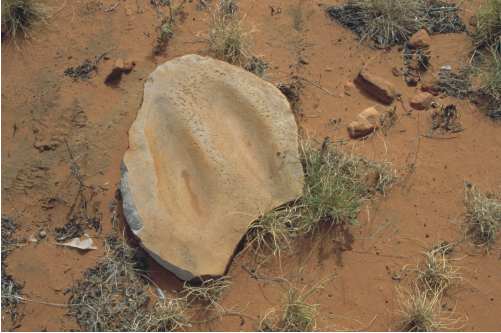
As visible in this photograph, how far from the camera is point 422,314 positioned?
3117 millimetres

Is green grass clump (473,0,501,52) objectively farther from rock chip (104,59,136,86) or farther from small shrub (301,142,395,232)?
rock chip (104,59,136,86)

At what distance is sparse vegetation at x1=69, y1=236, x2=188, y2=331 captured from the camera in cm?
313

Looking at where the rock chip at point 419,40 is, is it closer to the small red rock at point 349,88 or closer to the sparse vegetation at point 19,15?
the small red rock at point 349,88

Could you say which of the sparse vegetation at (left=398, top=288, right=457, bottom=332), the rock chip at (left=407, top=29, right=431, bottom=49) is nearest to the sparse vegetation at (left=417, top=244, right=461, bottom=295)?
the sparse vegetation at (left=398, top=288, right=457, bottom=332)

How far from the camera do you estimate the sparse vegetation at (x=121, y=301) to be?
10.3 ft

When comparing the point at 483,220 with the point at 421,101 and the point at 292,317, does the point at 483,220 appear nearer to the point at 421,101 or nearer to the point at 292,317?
the point at 421,101

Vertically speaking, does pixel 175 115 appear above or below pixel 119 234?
above

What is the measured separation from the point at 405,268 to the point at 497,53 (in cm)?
169

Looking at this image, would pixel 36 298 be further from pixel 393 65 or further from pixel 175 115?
pixel 393 65

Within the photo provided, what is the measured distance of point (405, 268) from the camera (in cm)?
333

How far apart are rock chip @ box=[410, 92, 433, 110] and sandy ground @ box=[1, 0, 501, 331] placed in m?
0.05

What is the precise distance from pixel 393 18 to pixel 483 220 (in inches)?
60.1

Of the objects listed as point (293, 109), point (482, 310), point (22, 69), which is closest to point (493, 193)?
point (482, 310)

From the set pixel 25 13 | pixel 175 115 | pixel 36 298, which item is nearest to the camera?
pixel 36 298
